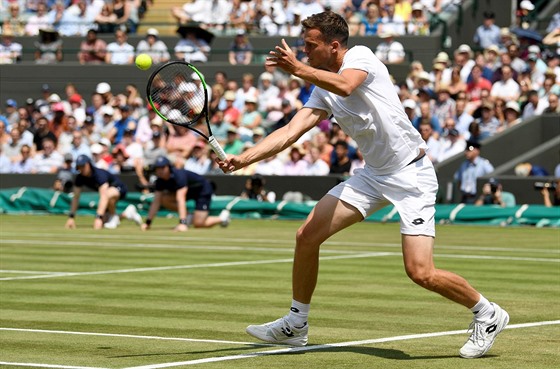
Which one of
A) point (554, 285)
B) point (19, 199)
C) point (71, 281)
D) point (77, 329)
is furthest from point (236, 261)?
point (19, 199)

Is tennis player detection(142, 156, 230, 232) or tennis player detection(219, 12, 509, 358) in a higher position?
tennis player detection(219, 12, 509, 358)

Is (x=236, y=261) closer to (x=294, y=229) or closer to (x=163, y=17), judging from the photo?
(x=294, y=229)

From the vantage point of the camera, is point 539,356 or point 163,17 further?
point 163,17

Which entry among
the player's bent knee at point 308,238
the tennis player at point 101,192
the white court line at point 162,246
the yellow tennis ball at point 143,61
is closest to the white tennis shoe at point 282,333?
the player's bent knee at point 308,238

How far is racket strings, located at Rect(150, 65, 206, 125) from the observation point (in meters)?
9.03

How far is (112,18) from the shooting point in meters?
34.7

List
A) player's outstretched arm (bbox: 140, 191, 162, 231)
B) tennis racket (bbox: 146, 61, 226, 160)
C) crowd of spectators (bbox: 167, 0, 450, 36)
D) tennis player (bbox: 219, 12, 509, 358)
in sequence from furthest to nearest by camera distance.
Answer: crowd of spectators (bbox: 167, 0, 450, 36)
player's outstretched arm (bbox: 140, 191, 162, 231)
tennis racket (bbox: 146, 61, 226, 160)
tennis player (bbox: 219, 12, 509, 358)

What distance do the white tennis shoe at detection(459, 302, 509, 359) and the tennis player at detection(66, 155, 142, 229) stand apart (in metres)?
14.9

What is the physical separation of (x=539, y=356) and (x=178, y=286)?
5.39 m

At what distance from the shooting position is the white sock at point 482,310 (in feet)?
28.0

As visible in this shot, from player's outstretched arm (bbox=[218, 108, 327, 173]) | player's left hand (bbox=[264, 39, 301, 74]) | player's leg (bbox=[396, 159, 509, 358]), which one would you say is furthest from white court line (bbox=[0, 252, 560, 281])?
player's left hand (bbox=[264, 39, 301, 74])

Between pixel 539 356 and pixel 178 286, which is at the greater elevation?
pixel 539 356

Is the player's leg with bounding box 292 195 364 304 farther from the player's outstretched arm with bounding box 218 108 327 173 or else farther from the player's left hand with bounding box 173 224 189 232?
the player's left hand with bounding box 173 224 189 232

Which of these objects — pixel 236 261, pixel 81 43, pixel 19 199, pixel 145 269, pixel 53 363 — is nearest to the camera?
pixel 53 363
